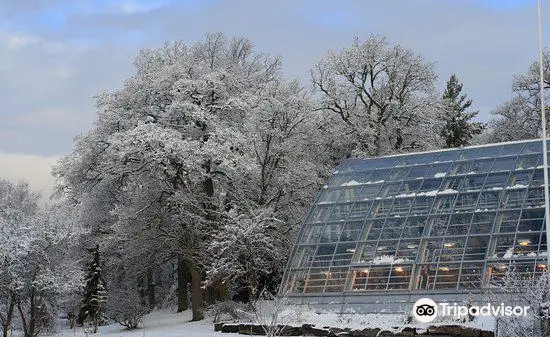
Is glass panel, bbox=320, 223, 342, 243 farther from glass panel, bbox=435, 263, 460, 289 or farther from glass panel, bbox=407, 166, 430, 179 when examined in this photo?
glass panel, bbox=435, 263, 460, 289

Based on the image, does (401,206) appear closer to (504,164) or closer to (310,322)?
(504,164)

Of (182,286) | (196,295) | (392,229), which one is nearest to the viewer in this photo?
(392,229)

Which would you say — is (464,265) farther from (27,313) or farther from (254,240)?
(27,313)

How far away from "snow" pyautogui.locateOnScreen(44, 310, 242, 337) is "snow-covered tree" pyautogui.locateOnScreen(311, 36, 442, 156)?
15057mm

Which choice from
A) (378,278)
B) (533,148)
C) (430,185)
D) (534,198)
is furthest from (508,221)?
(378,278)

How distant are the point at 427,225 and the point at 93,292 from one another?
2479 centimetres

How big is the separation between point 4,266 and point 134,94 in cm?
1308

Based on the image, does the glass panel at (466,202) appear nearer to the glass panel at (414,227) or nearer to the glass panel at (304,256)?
the glass panel at (414,227)

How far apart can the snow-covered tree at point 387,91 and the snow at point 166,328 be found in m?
15.1

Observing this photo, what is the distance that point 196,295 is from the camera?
38344 millimetres

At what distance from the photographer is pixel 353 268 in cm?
2872

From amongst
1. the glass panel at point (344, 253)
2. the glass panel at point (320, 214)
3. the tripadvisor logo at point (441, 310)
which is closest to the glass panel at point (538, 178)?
the tripadvisor logo at point (441, 310)

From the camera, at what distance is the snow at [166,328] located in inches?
1229

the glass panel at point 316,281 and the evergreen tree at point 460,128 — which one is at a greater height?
the evergreen tree at point 460,128
